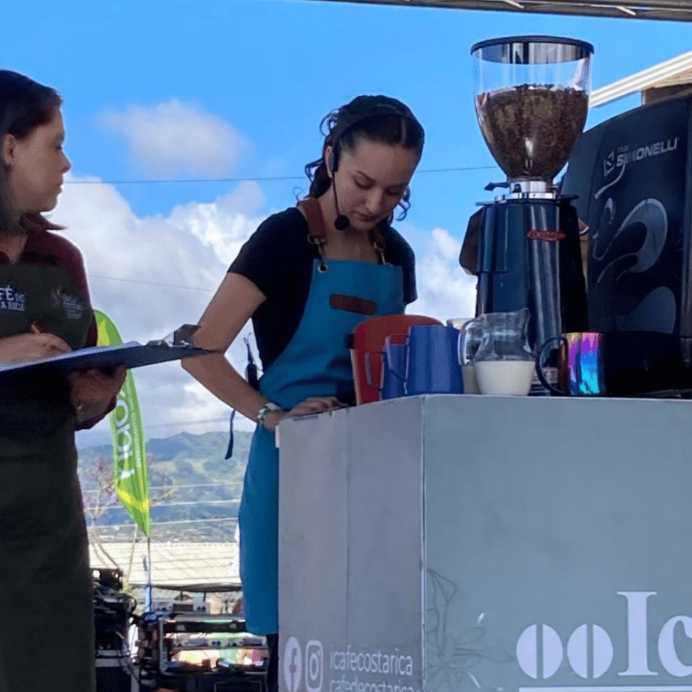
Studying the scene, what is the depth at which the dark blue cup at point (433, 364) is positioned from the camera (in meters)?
1.19

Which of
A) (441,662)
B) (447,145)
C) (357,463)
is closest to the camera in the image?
(441,662)

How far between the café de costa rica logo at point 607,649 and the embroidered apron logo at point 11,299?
949 mm

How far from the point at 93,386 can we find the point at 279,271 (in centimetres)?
29

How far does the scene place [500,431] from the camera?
108 cm

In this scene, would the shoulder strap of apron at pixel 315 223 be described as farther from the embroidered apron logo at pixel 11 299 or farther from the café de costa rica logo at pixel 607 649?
the café de costa rica logo at pixel 607 649

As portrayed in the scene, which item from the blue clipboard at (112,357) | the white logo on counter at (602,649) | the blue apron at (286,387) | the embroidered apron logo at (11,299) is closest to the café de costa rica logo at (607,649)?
the white logo on counter at (602,649)

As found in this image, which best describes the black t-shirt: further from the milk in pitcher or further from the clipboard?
the milk in pitcher

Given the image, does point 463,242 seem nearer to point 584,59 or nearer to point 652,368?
A: point 584,59

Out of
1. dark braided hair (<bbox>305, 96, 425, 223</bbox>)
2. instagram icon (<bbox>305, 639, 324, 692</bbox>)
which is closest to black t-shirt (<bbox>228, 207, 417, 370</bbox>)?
dark braided hair (<bbox>305, 96, 425, 223</bbox>)

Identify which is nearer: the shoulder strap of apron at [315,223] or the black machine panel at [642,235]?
the black machine panel at [642,235]

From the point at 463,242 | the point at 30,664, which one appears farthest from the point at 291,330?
the point at 30,664

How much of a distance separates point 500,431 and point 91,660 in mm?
940

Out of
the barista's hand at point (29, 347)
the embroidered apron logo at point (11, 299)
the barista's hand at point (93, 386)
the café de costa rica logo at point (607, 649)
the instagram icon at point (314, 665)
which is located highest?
the embroidered apron logo at point (11, 299)

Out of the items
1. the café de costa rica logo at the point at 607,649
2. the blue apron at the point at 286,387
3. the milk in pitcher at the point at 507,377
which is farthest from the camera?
the blue apron at the point at 286,387
